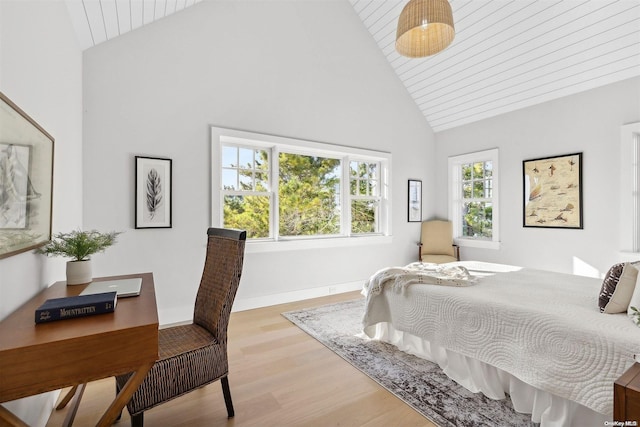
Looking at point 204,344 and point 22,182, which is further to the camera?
point 204,344

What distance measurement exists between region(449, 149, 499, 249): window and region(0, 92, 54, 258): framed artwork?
5.00 metres

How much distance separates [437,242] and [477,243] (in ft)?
1.91

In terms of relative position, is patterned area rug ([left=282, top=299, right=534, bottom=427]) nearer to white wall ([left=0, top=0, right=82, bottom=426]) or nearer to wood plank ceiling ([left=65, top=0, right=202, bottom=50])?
white wall ([left=0, top=0, right=82, bottom=426])

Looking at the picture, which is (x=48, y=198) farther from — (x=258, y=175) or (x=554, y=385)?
(x=554, y=385)

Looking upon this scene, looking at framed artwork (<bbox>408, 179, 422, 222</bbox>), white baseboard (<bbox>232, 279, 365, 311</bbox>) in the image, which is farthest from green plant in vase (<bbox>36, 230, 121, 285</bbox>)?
framed artwork (<bbox>408, 179, 422, 222</bbox>)

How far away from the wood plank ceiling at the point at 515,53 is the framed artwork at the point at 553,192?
2.75 ft

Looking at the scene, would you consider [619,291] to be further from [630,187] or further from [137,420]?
[137,420]

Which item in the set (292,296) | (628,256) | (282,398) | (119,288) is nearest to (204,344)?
(119,288)

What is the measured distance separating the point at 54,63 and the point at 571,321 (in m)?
3.25

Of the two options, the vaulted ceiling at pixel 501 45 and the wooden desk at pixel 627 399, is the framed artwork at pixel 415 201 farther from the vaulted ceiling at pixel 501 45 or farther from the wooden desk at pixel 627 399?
the wooden desk at pixel 627 399

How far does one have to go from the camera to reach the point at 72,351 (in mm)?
1021

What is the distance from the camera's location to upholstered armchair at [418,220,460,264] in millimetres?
4881

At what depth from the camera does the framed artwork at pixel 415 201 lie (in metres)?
5.09

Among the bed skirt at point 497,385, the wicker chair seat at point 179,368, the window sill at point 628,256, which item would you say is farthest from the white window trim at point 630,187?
the wicker chair seat at point 179,368
